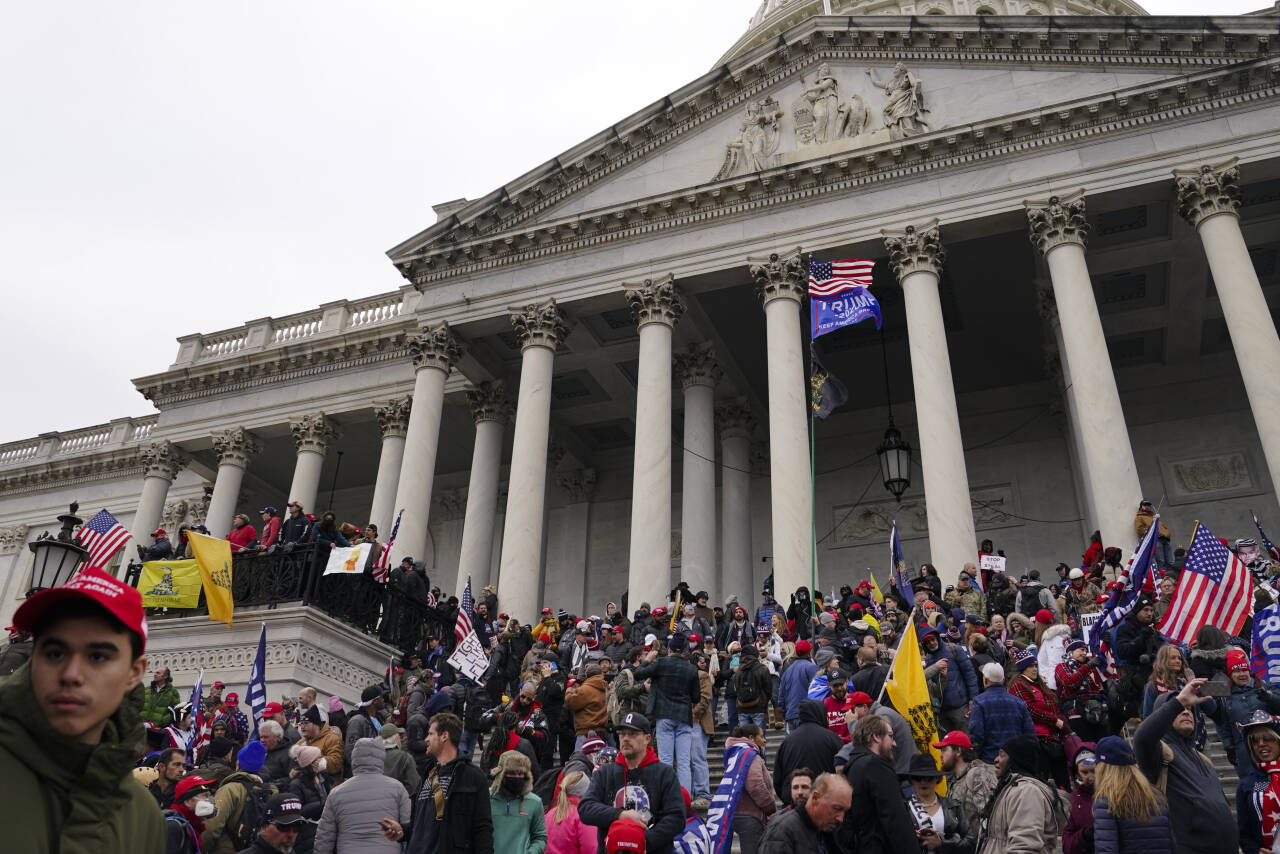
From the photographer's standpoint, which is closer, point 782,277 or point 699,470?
point 782,277

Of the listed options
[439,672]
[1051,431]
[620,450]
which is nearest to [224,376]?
[620,450]

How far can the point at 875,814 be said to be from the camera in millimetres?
5398

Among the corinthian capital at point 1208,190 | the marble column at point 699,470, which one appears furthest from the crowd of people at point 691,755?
the corinthian capital at point 1208,190

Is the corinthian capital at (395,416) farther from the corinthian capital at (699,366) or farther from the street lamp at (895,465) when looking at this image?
the street lamp at (895,465)

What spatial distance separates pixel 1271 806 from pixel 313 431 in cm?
2639

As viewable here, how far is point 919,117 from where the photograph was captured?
21.4 meters

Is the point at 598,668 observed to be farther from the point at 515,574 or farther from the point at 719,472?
the point at 719,472

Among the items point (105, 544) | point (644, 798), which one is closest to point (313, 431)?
point (105, 544)

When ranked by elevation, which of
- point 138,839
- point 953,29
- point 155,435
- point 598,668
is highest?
point 953,29

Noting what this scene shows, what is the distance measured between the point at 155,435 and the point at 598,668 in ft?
81.1

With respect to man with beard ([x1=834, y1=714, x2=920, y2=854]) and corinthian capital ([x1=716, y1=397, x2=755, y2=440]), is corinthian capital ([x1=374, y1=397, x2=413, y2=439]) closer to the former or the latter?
corinthian capital ([x1=716, y1=397, x2=755, y2=440])

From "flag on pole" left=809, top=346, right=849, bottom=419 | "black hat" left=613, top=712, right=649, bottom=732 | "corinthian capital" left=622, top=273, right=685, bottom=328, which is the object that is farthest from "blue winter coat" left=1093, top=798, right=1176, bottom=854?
"corinthian capital" left=622, top=273, right=685, bottom=328

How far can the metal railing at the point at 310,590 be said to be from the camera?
16.5 meters

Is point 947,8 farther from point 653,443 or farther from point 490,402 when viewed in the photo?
point 653,443
